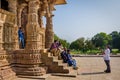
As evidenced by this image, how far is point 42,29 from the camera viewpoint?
16812mm

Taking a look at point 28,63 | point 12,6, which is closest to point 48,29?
point 12,6

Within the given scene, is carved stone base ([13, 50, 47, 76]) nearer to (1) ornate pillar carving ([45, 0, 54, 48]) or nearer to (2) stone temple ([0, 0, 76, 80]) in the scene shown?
(2) stone temple ([0, 0, 76, 80])

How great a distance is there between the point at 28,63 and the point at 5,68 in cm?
131

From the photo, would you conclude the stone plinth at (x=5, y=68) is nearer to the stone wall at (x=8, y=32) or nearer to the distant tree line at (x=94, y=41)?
the stone wall at (x=8, y=32)

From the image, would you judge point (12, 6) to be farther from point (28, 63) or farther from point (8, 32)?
point (28, 63)

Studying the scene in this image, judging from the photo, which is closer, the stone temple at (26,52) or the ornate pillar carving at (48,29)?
the stone temple at (26,52)

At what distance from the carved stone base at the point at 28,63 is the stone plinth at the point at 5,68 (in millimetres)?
425

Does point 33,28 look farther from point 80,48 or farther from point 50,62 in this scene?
point 80,48

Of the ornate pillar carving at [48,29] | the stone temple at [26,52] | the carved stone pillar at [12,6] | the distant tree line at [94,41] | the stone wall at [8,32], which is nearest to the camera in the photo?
the stone temple at [26,52]

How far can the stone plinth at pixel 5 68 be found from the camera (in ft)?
29.9

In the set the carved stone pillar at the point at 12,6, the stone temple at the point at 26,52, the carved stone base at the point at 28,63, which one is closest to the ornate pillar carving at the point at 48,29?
the carved stone pillar at the point at 12,6

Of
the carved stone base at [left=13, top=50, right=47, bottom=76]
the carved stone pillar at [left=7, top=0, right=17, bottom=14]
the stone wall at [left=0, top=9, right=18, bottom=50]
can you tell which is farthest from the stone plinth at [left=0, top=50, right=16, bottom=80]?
the carved stone pillar at [left=7, top=0, right=17, bottom=14]

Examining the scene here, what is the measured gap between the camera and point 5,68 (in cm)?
977

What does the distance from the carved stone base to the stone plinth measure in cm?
43
